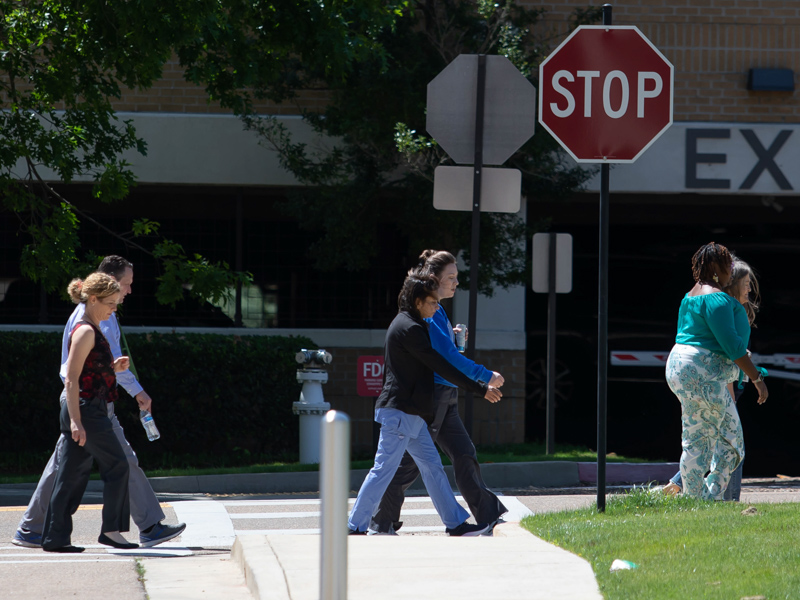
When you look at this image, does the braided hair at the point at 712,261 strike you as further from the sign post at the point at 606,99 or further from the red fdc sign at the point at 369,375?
the red fdc sign at the point at 369,375

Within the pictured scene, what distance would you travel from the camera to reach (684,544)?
5.60m

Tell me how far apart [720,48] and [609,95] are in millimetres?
8615

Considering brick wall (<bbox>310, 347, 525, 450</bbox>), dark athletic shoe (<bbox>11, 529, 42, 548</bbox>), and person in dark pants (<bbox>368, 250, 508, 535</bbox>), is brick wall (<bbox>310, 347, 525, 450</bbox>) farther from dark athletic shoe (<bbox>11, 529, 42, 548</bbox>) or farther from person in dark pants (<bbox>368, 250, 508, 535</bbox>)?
dark athletic shoe (<bbox>11, 529, 42, 548</bbox>)

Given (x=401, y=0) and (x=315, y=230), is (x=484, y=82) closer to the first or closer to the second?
(x=401, y=0)

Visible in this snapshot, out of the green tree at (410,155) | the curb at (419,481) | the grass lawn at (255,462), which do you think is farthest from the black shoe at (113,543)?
the green tree at (410,155)

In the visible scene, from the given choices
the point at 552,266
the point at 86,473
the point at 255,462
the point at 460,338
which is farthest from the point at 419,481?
the point at 86,473

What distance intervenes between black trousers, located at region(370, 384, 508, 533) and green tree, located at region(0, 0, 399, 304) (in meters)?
4.74

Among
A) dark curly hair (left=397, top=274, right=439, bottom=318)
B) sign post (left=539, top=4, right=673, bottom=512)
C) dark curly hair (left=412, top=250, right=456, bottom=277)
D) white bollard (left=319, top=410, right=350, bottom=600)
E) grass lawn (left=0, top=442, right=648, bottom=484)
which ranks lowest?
grass lawn (left=0, top=442, right=648, bottom=484)

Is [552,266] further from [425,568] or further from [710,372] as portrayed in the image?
[425,568]

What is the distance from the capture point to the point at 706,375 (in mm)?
7020

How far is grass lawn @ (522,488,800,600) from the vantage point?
15.4 feet

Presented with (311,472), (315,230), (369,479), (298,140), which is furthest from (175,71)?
(369,479)

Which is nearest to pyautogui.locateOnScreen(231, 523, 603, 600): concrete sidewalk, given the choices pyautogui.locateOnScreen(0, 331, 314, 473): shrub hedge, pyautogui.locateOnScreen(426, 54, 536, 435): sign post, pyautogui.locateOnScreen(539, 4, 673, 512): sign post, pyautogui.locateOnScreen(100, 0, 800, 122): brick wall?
pyautogui.locateOnScreen(539, 4, 673, 512): sign post

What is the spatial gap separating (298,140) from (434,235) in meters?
2.48
